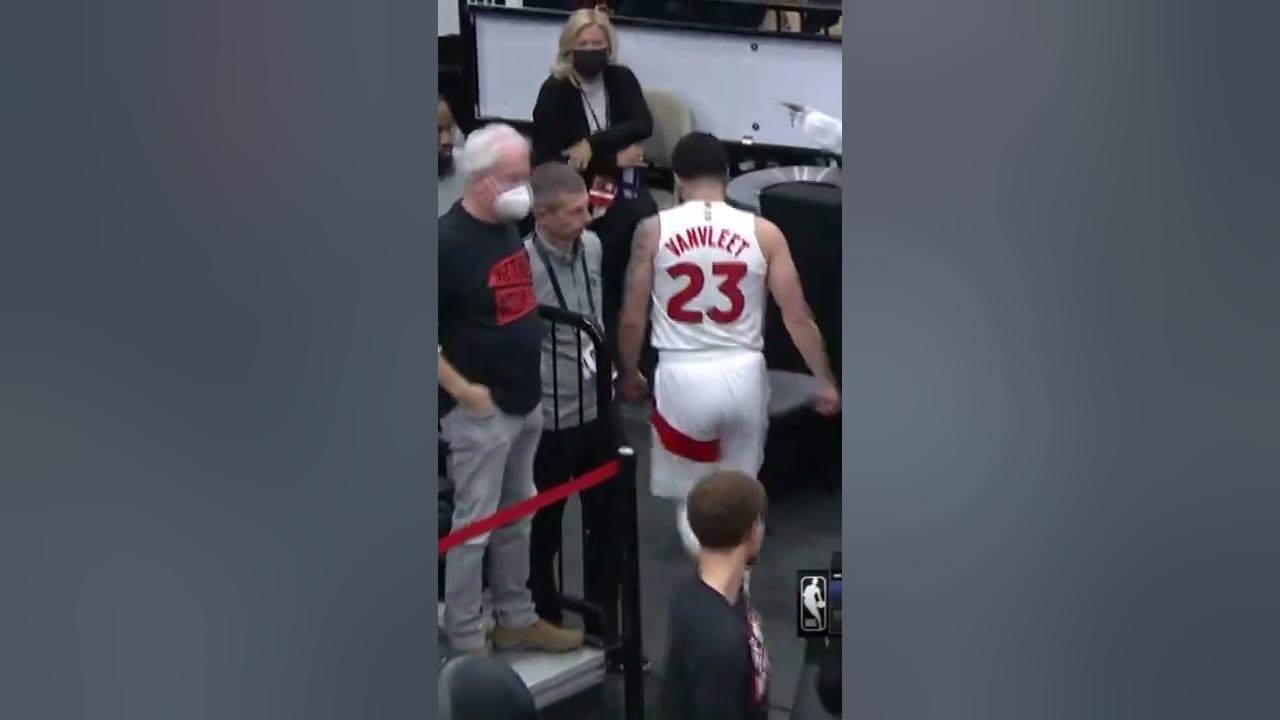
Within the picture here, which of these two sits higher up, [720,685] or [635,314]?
[635,314]

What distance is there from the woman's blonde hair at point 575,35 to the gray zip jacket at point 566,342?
0.33 metres

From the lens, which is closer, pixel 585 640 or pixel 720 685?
pixel 720 685

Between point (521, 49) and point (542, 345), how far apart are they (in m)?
0.58

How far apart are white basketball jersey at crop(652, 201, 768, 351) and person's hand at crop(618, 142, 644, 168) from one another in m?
0.12

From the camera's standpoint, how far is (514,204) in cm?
291

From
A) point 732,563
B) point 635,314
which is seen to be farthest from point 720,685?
point 635,314

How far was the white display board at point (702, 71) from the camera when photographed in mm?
2873

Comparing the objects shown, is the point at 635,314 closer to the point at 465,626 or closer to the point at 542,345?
the point at 542,345

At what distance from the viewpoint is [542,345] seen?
2.95m

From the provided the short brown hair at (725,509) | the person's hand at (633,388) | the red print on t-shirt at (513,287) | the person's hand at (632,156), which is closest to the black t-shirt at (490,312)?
the red print on t-shirt at (513,287)

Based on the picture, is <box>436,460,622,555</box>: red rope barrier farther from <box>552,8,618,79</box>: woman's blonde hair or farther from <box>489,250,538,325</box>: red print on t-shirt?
<box>552,8,618,79</box>: woman's blonde hair

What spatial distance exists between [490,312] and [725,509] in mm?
585

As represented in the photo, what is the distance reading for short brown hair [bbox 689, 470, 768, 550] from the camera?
2.84 m

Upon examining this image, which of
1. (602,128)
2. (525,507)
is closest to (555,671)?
(525,507)
